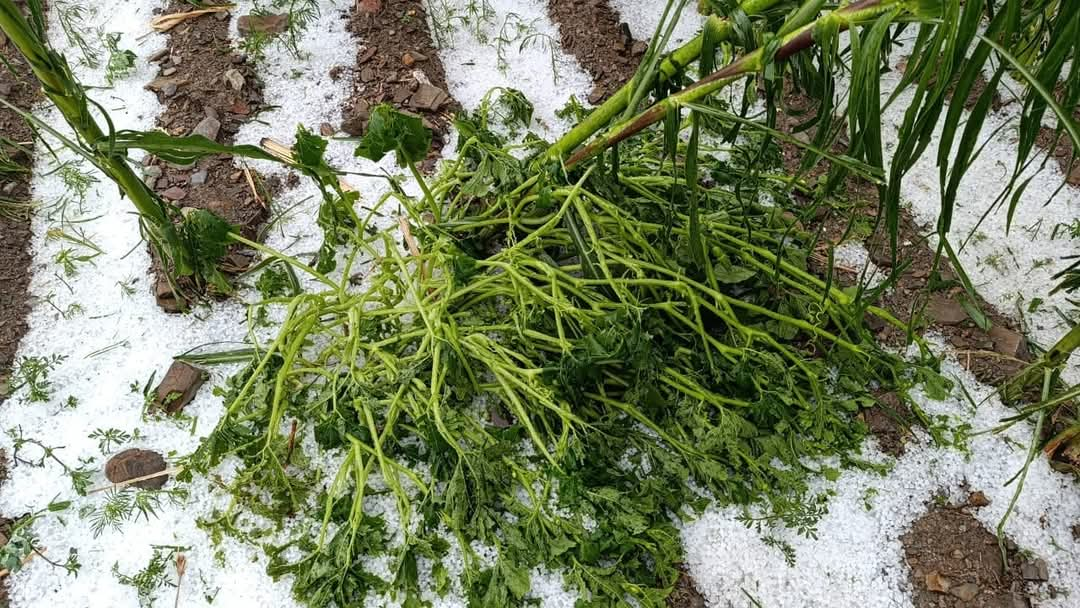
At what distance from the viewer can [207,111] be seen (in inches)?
92.3

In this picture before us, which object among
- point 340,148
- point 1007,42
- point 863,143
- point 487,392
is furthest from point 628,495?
point 340,148

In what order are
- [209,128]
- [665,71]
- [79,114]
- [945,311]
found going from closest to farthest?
[665,71]
[79,114]
[945,311]
[209,128]

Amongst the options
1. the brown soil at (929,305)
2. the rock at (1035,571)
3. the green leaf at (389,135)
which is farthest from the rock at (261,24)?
the rock at (1035,571)

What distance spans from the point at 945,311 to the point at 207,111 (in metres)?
2.21

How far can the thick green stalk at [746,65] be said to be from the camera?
1.14 meters

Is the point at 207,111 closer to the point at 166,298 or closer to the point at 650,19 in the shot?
the point at 166,298

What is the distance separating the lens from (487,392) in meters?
1.82

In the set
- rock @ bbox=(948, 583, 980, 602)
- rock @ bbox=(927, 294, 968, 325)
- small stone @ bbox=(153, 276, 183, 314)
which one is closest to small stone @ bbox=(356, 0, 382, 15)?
small stone @ bbox=(153, 276, 183, 314)

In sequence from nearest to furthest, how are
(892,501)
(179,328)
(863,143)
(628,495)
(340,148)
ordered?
(863,143) < (628,495) < (892,501) < (179,328) < (340,148)

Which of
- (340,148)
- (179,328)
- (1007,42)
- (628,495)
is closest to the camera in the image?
(1007,42)

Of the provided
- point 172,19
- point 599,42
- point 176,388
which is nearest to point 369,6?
point 172,19

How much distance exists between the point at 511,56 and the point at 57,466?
1799mm

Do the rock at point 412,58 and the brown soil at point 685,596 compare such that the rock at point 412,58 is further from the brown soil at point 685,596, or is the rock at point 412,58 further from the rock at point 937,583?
the rock at point 937,583

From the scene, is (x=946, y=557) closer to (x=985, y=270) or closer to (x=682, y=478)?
(x=682, y=478)
